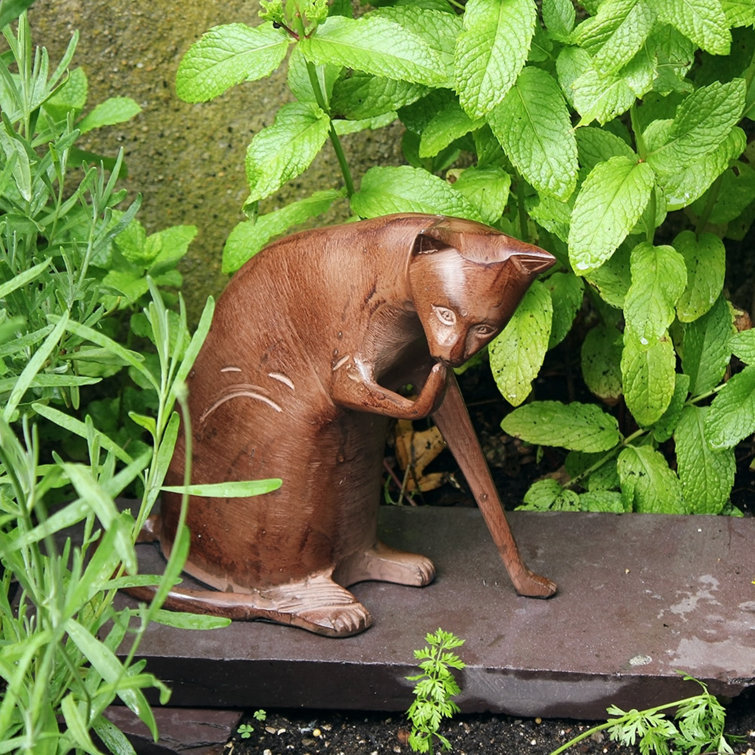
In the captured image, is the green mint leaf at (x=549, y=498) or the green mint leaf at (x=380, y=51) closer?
the green mint leaf at (x=380, y=51)

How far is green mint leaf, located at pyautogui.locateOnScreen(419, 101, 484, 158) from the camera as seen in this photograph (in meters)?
1.57

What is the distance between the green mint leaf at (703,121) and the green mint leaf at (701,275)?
24 centimetres

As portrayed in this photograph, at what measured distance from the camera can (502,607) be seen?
1.50 m

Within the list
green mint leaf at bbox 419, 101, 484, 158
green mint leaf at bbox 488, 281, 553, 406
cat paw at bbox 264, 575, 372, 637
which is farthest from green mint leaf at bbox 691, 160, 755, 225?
cat paw at bbox 264, 575, 372, 637

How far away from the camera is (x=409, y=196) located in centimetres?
153

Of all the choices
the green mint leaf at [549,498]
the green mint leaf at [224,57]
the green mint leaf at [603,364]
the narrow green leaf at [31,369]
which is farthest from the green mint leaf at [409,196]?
the narrow green leaf at [31,369]

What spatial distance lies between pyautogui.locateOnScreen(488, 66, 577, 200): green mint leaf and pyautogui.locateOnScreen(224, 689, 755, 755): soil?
0.73 meters

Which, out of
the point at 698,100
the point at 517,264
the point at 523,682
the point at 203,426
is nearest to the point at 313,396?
the point at 203,426

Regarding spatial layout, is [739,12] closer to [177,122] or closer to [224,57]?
[224,57]

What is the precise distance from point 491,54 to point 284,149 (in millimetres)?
316

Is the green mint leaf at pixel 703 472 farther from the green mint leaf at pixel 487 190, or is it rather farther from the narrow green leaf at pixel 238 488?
the narrow green leaf at pixel 238 488

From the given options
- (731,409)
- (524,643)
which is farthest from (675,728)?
(731,409)

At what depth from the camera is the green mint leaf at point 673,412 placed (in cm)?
175

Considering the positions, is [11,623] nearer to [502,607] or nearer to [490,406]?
[502,607]
